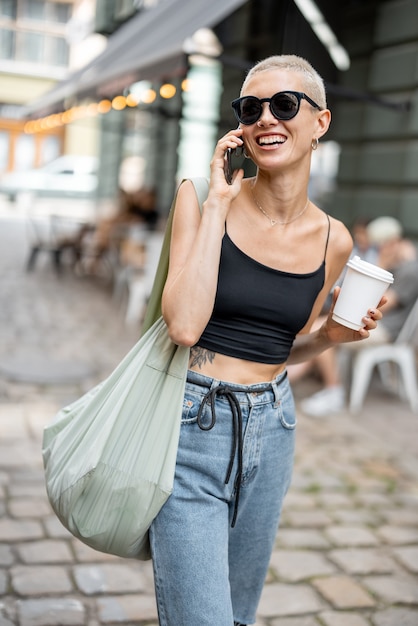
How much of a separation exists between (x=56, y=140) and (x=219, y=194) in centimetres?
3246

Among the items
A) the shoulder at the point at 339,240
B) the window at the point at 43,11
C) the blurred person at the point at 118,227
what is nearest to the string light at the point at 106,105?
the blurred person at the point at 118,227

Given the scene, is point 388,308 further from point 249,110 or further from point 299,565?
point 249,110

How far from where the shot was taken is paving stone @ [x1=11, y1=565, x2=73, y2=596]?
3125 mm

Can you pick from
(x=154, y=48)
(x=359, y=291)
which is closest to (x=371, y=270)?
(x=359, y=291)

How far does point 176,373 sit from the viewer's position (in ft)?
6.31

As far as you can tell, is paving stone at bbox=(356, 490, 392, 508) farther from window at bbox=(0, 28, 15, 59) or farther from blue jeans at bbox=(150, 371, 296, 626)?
window at bbox=(0, 28, 15, 59)

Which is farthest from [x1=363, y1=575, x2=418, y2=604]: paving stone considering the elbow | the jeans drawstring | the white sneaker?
the white sneaker

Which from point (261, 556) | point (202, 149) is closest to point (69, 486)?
point (261, 556)

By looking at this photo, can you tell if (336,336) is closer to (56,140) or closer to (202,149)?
(202,149)

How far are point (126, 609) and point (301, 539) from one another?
3.67 ft

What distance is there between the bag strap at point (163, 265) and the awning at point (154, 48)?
5205mm

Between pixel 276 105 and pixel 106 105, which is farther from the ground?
pixel 106 105

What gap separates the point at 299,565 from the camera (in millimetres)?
3588

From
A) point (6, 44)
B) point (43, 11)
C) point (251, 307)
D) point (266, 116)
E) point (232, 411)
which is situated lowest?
point (232, 411)
